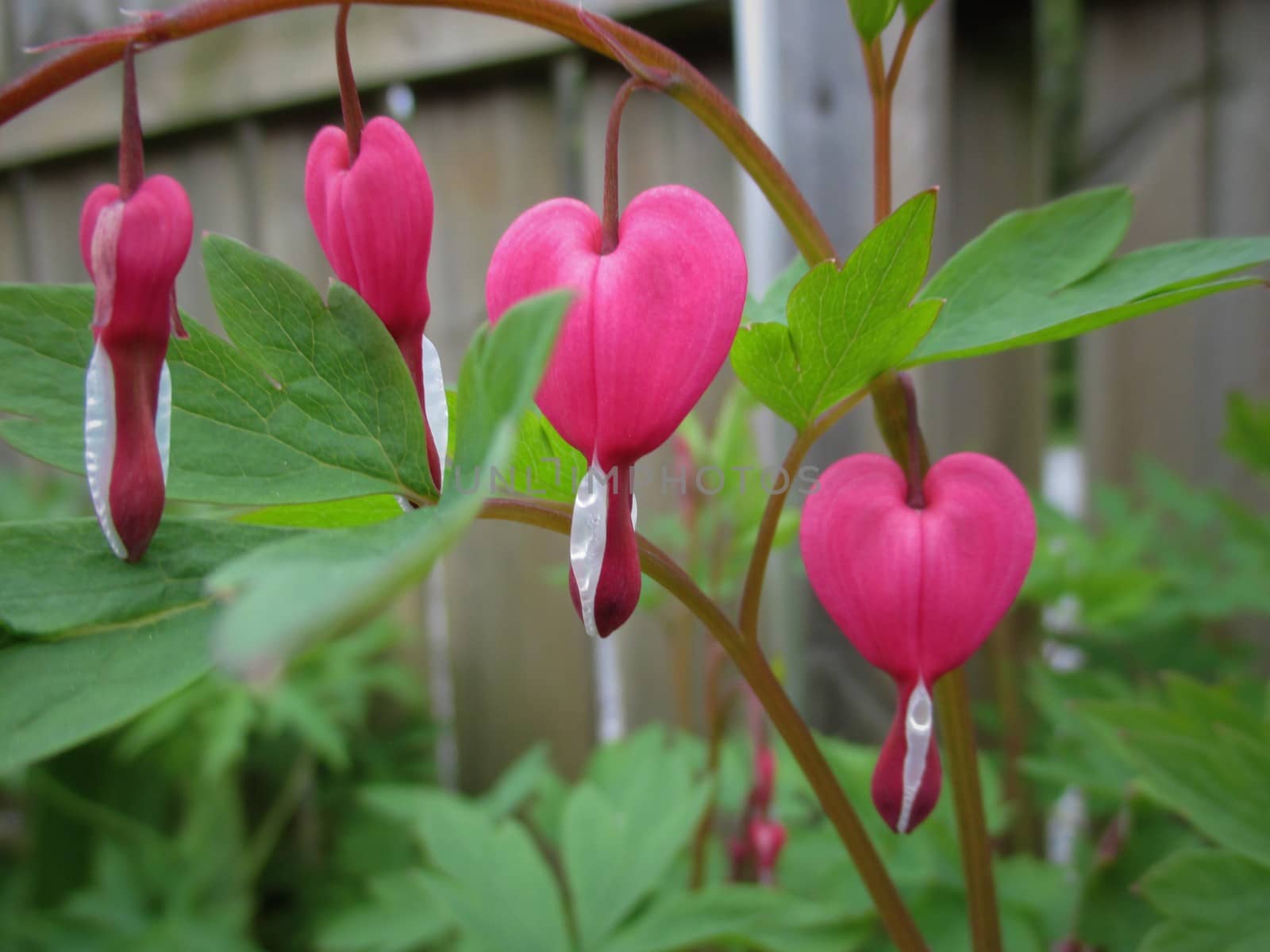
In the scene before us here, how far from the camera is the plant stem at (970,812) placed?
0.40 m

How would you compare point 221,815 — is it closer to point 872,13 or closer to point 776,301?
point 776,301

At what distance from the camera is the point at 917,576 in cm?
33

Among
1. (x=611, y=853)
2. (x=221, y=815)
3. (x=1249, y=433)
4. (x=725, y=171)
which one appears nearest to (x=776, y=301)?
(x=611, y=853)

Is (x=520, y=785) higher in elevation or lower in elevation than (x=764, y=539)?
lower

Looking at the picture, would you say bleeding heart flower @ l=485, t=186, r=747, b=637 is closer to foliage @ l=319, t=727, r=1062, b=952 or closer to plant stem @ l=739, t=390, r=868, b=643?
plant stem @ l=739, t=390, r=868, b=643

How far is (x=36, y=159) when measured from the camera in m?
1.81

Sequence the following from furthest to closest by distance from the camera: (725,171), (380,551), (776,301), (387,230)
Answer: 1. (725,171)
2. (776,301)
3. (387,230)
4. (380,551)

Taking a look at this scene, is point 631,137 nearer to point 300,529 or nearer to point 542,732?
point 542,732

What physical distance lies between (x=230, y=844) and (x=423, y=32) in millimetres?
1331

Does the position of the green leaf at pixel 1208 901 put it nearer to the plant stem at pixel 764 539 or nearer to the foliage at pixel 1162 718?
the foliage at pixel 1162 718

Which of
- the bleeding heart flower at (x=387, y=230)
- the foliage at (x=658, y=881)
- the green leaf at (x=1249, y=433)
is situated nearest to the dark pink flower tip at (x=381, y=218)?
the bleeding heart flower at (x=387, y=230)

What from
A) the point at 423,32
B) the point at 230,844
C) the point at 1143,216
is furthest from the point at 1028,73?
the point at 230,844

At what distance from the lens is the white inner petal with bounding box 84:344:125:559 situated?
292mm

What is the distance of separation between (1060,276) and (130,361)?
0.37 m
